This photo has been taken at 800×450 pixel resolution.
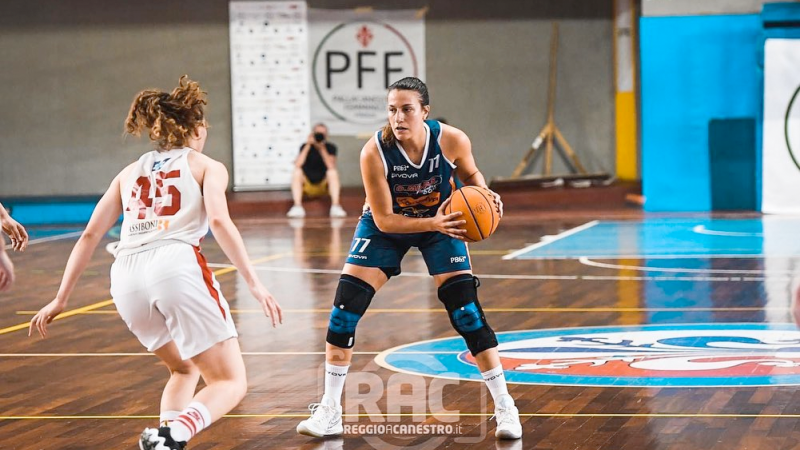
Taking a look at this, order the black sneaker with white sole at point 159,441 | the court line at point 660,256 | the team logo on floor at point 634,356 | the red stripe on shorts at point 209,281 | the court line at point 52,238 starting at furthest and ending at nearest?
the court line at point 52,238 < the court line at point 660,256 < the team logo on floor at point 634,356 < the red stripe on shorts at point 209,281 < the black sneaker with white sole at point 159,441

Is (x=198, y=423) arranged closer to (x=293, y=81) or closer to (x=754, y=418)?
(x=754, y=418)

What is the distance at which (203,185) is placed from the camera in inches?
175

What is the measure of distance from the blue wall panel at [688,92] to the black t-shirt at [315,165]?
4496 mm

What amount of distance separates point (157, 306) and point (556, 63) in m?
16.6

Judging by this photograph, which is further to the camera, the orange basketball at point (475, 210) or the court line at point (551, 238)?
the court line at point (551, 238)

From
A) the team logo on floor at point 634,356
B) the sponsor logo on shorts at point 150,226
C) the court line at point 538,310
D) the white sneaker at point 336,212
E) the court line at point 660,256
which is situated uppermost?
the sponsor logo on shorts at point 150,226

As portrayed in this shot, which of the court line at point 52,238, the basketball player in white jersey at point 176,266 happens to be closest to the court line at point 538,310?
the basketball player in white jersey at point 176,266

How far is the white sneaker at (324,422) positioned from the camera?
17.3 feet

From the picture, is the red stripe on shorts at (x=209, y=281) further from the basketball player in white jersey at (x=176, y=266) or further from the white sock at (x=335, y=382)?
the white sock at (x=335, y=382)

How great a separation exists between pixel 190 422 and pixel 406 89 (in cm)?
165

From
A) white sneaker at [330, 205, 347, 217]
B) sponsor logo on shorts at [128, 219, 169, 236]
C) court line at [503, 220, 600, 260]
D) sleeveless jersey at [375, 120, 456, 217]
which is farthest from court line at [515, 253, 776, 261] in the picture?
sponsor logo on shorts at [128, 219, 169, 236]

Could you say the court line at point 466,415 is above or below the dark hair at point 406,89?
below

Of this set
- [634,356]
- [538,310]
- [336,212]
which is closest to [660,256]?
[538,310]

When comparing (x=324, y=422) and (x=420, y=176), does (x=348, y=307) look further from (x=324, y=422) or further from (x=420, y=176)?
(x=420, y=176)
